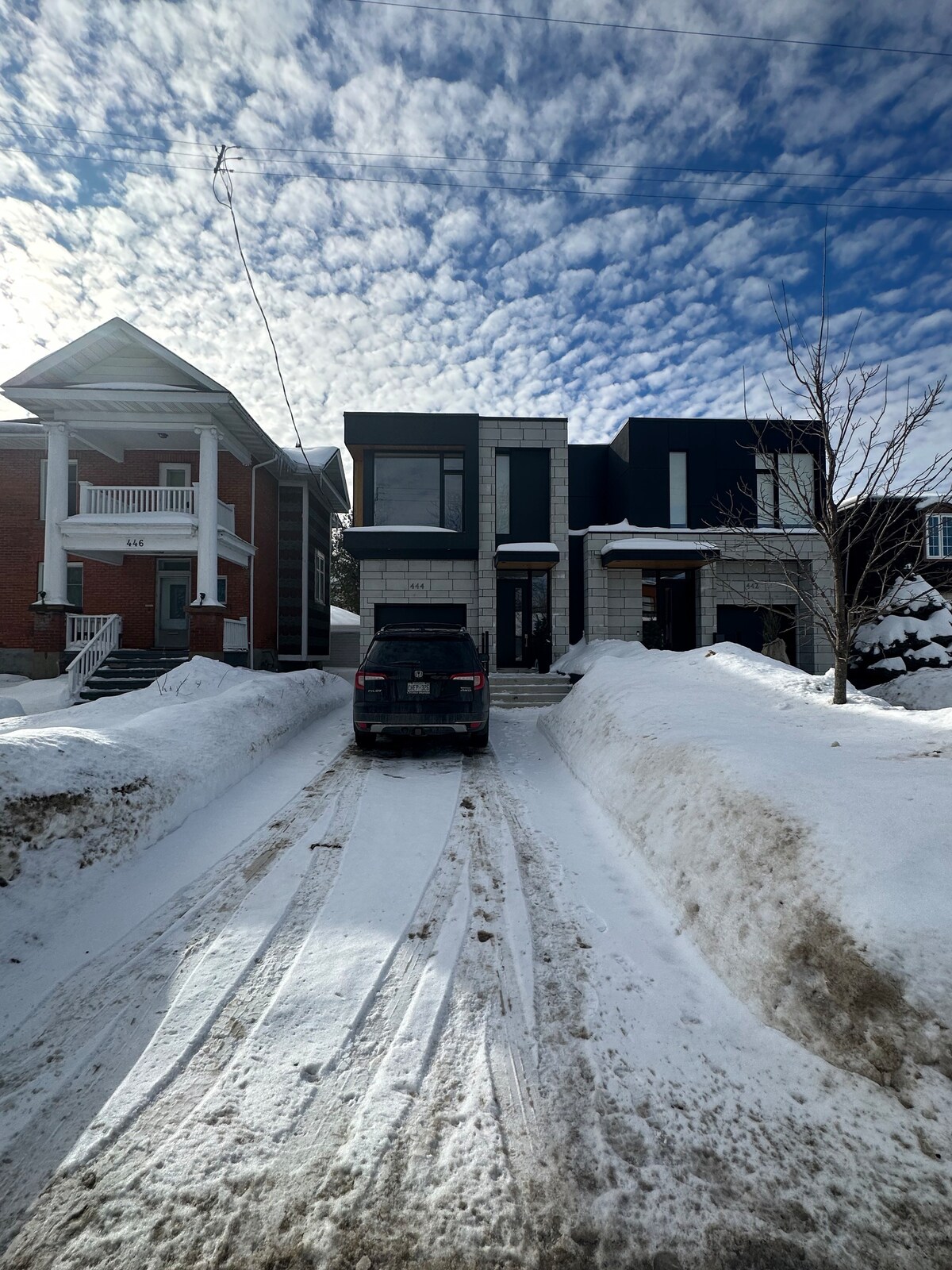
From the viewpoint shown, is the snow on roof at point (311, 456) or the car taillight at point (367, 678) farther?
the snow on roof at point (311, 456)

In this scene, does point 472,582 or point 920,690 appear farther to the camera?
point 472,582

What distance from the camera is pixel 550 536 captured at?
16.2 metres

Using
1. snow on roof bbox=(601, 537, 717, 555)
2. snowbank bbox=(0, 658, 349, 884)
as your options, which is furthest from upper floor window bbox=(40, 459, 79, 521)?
snow on roof bbox=(601, 537, 717, 555)

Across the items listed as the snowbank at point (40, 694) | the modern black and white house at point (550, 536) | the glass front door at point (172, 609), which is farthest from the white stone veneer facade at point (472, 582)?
the snowbank at point (40, 694)

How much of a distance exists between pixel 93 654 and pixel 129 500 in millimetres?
4387

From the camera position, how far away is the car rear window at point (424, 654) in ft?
23.6

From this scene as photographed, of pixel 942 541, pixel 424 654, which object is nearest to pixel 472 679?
pixel 424 654

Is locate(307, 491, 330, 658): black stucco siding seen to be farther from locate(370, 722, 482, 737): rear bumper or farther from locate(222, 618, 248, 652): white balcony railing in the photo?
locate(370, 722, 482, 737): rear bumper

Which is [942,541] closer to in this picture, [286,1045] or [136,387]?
Answer: [136,387]

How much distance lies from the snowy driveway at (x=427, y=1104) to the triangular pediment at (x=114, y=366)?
1459 cm

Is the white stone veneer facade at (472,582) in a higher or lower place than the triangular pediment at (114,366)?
lower

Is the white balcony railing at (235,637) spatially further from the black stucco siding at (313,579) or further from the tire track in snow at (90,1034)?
the tire track in snow at (90,1034)

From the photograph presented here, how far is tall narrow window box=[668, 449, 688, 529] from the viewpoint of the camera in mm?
16844

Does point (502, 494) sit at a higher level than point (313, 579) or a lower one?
higher
